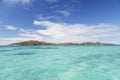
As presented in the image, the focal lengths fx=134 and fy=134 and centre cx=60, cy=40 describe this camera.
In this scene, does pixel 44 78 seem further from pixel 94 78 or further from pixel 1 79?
pixel 94 78

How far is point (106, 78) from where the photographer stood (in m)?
8.55

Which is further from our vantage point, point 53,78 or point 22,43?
point 22,43

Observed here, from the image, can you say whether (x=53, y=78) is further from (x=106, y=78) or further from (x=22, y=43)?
(x=22, y=43)

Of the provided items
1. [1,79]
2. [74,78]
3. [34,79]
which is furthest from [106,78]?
[1,79]

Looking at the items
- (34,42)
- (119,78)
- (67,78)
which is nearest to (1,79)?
(67,78)

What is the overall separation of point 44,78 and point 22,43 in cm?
15605

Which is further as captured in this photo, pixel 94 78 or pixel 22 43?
pixel 22 43

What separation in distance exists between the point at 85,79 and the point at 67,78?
3.72 ft

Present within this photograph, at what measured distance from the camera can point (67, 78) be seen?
28.0ft

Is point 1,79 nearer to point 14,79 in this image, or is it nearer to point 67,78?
point 14,79

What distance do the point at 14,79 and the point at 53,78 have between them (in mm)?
2381

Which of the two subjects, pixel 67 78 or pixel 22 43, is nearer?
pixel 67 78

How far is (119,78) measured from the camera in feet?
28.1

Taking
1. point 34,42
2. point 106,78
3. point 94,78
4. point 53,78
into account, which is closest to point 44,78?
point 53,78
